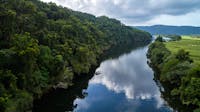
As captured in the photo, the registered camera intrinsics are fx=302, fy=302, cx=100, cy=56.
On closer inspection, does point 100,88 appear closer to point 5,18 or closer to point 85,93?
point 85,93

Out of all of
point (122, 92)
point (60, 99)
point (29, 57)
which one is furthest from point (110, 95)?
point (29, 57)

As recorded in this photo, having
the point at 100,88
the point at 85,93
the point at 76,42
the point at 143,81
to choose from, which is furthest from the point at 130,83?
the point at 76,42

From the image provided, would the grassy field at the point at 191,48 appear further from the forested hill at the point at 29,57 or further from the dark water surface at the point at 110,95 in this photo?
the forested hill at the point at 29,57

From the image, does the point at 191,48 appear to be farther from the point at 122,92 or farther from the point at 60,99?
the point at 60,99

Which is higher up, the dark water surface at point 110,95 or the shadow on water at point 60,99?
the shadow on water at point 60,99

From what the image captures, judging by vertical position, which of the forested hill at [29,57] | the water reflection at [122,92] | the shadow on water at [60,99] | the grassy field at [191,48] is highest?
the forested hill at [29,57]

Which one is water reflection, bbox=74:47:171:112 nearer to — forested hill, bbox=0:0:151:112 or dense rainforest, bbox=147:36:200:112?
dense rainforest, bbox=147:36:200:112

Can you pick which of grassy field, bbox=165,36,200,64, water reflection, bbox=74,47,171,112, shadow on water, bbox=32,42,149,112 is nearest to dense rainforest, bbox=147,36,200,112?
water reflection, bbox=74,47,171,112

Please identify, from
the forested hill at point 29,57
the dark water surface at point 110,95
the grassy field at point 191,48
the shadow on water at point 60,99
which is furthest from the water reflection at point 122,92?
the grassy field at point 191,48
